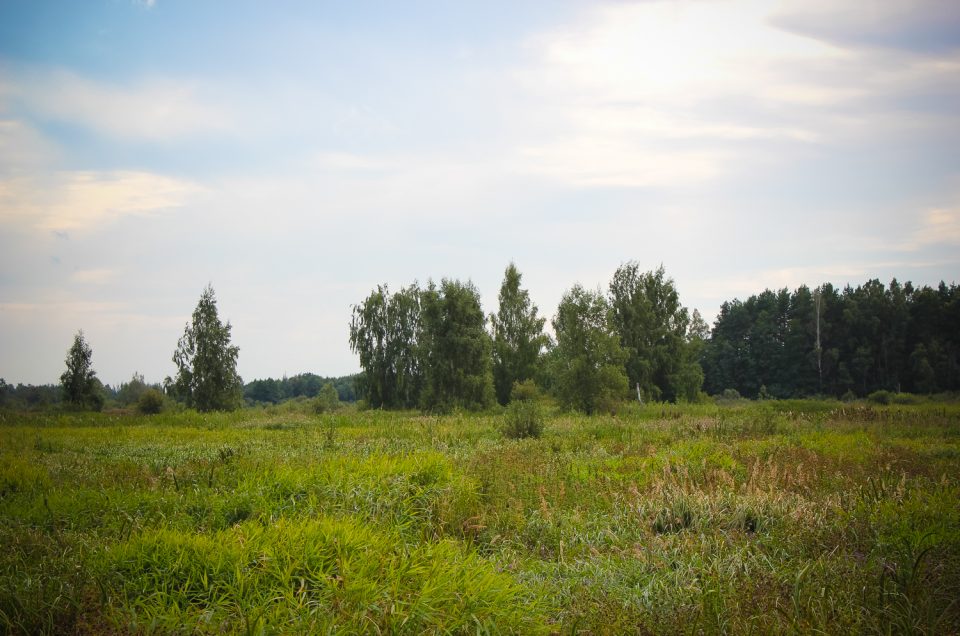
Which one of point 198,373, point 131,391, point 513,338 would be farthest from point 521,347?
point 131,391

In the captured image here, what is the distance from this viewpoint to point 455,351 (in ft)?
124

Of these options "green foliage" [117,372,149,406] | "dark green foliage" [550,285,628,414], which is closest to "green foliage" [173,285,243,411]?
"dark green foliage" [550,285,628,414]

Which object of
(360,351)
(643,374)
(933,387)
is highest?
(360,351)

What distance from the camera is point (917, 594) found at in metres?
4.49

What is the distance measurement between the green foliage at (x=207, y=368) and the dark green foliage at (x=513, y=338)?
21.3m

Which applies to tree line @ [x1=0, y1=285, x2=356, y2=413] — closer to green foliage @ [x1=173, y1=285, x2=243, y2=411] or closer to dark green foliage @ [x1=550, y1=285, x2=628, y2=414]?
green foliage @ [x1=173, y1=285, x2=243, y2=411]

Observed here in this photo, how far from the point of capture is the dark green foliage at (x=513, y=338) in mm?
44562

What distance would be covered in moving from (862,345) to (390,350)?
55.2 m

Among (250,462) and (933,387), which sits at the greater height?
(250,462)

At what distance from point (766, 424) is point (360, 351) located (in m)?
39.4

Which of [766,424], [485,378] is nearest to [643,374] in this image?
[485,378]

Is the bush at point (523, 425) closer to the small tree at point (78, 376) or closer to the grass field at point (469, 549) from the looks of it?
the grass field at point (469, 549)

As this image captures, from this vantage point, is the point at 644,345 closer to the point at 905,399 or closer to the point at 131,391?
the point at 905,399

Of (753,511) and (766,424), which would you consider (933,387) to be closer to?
(766,424)
